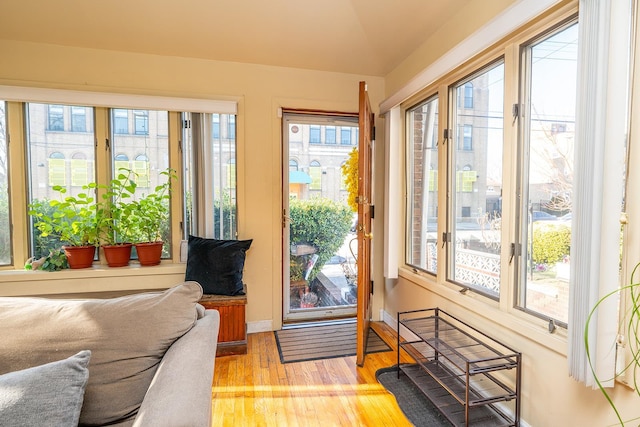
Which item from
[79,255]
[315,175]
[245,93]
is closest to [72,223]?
[79,255]

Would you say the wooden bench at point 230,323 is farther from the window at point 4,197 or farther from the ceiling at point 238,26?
the ceiling at point 238,26

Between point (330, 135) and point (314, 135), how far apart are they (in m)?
0.17

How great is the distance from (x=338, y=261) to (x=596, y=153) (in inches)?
100

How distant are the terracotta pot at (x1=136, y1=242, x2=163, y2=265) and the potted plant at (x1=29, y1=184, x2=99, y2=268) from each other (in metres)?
0.35

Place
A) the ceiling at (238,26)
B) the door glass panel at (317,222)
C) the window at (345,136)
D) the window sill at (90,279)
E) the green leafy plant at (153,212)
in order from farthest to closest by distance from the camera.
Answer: the window at (345,136)
the door glass panel at (317,222)
the green leafy plant at (153,212)
the window sill at (90,279)
the ceiling at (238,26)

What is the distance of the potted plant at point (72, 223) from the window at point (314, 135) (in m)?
1.94

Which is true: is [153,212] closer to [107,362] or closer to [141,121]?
[141,121]

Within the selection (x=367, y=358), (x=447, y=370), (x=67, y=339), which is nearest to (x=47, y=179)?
(x=67, y=339)

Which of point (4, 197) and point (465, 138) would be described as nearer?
point (465, 138)

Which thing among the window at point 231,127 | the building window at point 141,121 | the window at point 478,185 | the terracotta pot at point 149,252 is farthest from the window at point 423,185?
the building window at point 141,121

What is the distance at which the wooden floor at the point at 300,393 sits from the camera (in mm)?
1910

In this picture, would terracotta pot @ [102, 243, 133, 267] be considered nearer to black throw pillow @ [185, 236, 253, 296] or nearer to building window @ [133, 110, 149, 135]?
black throw pillow @ [185, 236, 253, 296]

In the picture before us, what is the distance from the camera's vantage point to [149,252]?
112 inches

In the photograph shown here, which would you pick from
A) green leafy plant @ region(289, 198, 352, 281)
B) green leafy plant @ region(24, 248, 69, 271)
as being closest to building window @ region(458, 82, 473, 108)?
green leafy plant @ region(289, 198, 352, 281)
